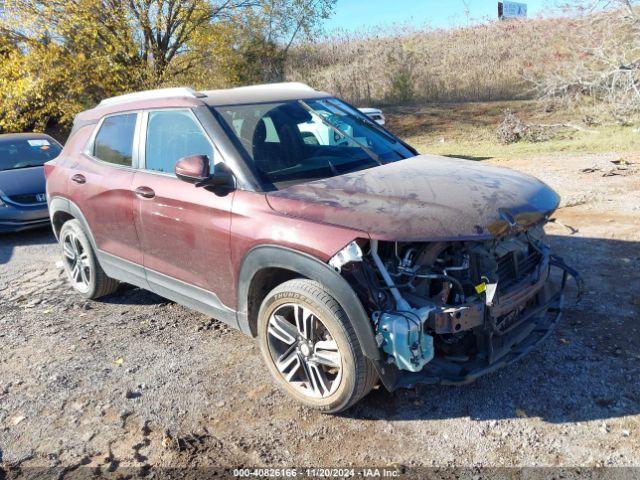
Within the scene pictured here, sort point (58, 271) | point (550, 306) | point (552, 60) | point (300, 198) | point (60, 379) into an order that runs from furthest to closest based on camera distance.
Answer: point (552, 60), point (58, 271), point (60, 379), point (550, 306), point (300, 198)

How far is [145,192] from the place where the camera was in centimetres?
406

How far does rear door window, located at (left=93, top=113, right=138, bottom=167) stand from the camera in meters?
4.43

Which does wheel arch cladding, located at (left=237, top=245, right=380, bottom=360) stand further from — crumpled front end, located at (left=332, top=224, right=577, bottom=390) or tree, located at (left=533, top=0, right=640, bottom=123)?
tree, located at (left=533, top=0, right=640, bottom=123)

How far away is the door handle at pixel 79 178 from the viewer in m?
4.84

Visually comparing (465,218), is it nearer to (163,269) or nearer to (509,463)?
(509,463)

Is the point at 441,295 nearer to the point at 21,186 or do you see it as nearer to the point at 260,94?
the point at 260,94

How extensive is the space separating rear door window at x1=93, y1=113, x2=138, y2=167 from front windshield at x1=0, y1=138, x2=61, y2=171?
16.3 feet

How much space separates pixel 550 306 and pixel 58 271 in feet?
17.9

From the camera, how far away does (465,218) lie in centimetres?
291

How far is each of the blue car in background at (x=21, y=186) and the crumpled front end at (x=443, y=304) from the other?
6.76m

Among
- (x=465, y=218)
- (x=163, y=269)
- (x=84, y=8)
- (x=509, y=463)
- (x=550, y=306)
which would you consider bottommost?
(x=509, y=463)

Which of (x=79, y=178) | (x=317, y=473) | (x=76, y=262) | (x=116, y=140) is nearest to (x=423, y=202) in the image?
(x=317, y=473)

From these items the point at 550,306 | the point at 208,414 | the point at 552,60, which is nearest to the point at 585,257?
the point at 550,306

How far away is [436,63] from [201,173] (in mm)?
22416
